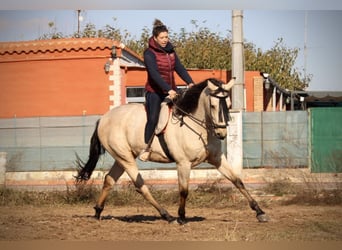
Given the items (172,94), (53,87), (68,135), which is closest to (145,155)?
(172,94)

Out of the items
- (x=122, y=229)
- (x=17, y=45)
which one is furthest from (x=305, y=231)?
(x=17, y=45)

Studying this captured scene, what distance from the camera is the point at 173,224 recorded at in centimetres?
1015

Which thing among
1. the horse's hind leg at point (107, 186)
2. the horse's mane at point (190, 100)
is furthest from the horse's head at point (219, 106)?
the horse's hind leg at point (107, 186)

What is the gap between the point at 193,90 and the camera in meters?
10.2

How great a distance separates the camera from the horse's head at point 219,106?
373 inches

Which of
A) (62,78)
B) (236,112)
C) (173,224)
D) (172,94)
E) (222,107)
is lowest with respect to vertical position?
(173,224)

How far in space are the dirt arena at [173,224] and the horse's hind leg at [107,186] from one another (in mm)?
192

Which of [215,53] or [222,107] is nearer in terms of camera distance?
[222,107]

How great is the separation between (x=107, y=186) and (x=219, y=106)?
2783mm

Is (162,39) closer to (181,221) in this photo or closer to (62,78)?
(181,221)

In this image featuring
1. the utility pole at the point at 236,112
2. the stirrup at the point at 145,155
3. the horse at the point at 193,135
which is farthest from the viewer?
the utility pole at the point at 236,112

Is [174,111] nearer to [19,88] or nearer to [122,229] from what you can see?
[122,229]

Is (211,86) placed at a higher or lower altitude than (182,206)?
higher

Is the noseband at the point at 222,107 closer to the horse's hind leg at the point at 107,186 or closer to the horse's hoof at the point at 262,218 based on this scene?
the horse's hoof at the point at 262,218
